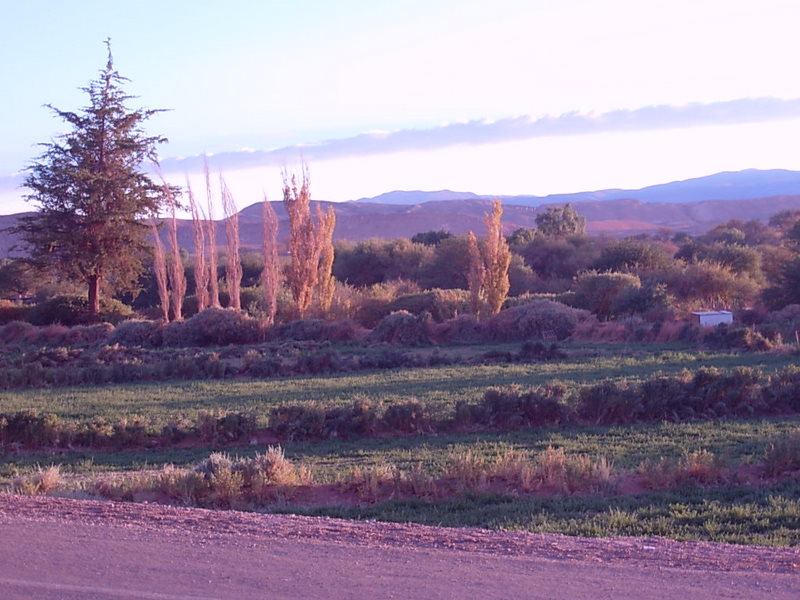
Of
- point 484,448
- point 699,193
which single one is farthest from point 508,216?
point 484,448

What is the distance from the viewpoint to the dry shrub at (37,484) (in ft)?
34.8

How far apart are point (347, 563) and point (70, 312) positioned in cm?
3736

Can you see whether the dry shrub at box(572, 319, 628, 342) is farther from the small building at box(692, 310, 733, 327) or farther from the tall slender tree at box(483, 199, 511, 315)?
the tall slender tree at box(483, 199, 511, 315)

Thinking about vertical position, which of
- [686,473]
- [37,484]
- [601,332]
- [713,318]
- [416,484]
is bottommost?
[601,332]

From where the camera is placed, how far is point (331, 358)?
25344 millimetres

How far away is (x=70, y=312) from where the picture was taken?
41250 mm

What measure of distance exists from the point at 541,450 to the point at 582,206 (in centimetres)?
13327

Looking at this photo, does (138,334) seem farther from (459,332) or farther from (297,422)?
(297,422)

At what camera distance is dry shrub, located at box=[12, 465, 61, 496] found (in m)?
10.6

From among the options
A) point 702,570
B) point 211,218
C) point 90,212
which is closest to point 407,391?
point 702,570

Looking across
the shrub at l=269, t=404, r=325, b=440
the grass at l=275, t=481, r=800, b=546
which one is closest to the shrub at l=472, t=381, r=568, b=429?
the shrub at l=269, t=404, r=325, b=440

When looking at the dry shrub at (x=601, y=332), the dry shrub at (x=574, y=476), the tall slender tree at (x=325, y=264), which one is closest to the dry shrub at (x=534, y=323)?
the dry shrub at (x=601, y=332)

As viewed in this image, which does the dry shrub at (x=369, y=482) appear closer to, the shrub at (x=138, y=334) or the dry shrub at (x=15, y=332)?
the shrub at (x=138, y=334)

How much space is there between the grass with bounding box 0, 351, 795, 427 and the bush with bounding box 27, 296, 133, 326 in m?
18.2
